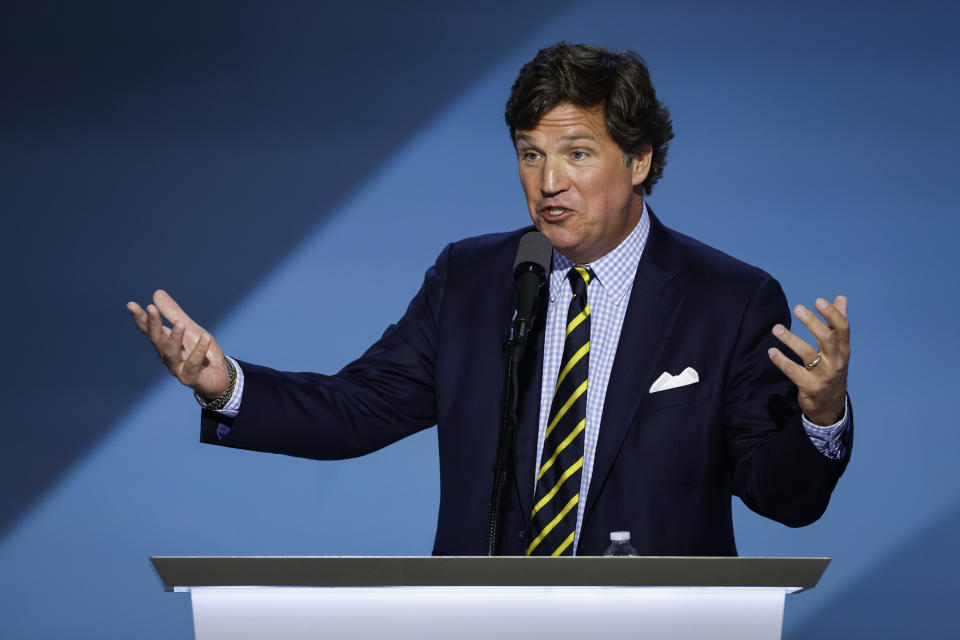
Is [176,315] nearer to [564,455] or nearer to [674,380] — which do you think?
[564,455]

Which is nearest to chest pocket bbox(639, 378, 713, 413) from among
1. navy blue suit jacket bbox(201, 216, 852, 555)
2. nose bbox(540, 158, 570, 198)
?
navy blue suit jacket bbox(201, 216, 852, 555)

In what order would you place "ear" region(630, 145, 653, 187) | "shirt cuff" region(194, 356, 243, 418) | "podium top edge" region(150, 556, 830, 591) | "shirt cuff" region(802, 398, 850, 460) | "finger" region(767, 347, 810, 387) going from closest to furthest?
1. "podium top edge" region(150, 556, 830, 591)
2. "finger" region(767, 347, 810, 387)
3. "shirt cuff" region(802, 398, 850, 460)
4. "shirt cuff" region(194, 356, 243, 418)
5. "ear" region(630, 145, 653, 187)

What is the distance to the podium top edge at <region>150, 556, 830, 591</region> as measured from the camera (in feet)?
3.76

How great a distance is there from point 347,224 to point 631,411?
5.24ft

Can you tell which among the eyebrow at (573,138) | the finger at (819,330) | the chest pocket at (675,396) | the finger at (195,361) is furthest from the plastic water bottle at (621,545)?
the eyebrow at (573,138)

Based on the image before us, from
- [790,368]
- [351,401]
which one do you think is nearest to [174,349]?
[351,401]

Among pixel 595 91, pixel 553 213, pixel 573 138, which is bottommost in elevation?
pixel 553 213

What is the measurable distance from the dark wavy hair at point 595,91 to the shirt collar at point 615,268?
17cm

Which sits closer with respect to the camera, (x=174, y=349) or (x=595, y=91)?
(x=174, y=349)

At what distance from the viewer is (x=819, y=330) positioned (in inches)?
59.4

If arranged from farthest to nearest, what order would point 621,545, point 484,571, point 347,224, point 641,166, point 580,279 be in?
point 347,224, point 641,166, point 580,279, point 621,545, point 484,571

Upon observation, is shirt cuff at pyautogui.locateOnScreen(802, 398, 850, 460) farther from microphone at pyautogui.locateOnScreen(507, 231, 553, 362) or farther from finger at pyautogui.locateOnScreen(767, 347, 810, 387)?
microphone at pyautogui.locateOnScreen(507, 231, 553, 362)

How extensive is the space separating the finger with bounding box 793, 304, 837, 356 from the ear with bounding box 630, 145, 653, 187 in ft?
2.66

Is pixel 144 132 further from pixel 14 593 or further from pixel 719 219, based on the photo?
pixel 719 219
